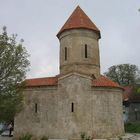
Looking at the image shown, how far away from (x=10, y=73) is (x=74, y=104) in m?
5.35

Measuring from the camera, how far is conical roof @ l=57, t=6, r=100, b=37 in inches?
881

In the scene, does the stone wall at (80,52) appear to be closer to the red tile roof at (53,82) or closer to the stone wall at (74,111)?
the red tile roof at (53,82)

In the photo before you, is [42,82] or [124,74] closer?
[42,82]

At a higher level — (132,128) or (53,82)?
(53,82)

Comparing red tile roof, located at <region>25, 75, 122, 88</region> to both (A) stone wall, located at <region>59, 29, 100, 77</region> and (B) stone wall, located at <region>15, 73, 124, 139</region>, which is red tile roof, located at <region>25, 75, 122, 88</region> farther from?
(A) stone wall, located at <region>59, 29, 100, 77</region>

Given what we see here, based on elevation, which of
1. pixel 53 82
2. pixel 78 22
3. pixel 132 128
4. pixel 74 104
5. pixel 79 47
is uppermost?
pixel 78 22

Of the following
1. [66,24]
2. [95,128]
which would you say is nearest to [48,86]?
[95,128]

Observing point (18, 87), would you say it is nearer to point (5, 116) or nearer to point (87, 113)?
point (5, 116)

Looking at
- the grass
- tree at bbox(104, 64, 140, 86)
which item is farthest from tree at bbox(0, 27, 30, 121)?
tree at bbox(104, 64, 140, 86)

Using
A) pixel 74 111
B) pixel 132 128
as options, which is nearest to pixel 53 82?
pixel 74 111

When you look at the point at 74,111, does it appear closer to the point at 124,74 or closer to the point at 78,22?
the point at 78,22

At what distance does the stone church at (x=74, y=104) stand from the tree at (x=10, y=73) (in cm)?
317

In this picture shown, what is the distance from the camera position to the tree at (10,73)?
16.6m

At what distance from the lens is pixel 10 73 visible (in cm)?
1700
